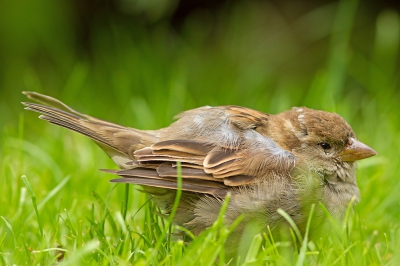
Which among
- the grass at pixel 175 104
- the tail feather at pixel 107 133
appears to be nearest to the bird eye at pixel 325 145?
the grass at pixel 175 104

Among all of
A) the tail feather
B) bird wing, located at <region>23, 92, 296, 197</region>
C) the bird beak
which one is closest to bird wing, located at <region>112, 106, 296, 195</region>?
bird wing, located at <region>23, 92, 296, 197</region>

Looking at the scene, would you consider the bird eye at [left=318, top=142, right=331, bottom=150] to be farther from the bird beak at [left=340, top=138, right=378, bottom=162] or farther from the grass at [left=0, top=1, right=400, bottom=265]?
the grass at [left=0, top=1, right=400, bottom=265]

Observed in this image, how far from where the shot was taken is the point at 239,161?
10.6 feet

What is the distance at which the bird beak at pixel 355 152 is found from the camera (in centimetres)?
338

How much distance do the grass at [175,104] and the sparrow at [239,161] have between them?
135mm

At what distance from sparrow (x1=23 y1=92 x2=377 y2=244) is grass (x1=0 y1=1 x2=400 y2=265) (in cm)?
14

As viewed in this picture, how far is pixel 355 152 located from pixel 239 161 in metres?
0.63

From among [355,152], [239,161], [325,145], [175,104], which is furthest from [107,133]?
[175,104]

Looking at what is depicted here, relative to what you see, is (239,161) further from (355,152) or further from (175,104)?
(175,104)

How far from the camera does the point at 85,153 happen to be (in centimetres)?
452

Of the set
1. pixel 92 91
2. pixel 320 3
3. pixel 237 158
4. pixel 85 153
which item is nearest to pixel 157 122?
pixel 85 153

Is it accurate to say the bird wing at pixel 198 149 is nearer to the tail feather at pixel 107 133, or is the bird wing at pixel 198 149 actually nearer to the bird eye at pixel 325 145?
the tail feather at pixel 107 133

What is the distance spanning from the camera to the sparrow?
3117mm

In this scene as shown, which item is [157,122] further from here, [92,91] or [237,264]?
[237,264]
